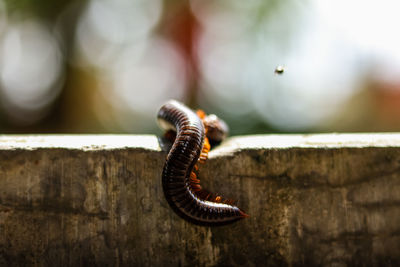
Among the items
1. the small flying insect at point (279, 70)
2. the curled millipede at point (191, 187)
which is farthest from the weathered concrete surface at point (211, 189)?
the small flying insect at point (279, 70)

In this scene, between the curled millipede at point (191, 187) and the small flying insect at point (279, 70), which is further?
the small flying insect at point (279, 70)

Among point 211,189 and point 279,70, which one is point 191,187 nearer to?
point 211,189

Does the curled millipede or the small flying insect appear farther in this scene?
the small flying insect

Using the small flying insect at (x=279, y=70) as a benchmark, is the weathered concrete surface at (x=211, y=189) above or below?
below

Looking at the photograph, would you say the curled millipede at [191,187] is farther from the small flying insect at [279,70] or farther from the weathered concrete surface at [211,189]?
the small flying insect at [279,70]

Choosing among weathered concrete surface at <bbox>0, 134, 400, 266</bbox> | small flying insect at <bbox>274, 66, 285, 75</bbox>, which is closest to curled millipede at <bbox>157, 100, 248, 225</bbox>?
weathered concrete surface at <bbox>0, 134, 400, 266</bbox>

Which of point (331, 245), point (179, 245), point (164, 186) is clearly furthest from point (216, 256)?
point (331, 245)

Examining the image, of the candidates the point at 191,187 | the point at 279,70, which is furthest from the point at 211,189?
the point at 279,70

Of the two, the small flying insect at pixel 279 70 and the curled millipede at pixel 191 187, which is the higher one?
the small flying insect at pixel 279 70

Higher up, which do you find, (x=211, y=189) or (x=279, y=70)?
(x=279, y=70)

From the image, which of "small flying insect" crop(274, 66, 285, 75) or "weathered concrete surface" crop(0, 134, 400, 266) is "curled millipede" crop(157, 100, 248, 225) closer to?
"weathered concrete surface" crop(0, 134, 400, 266)
